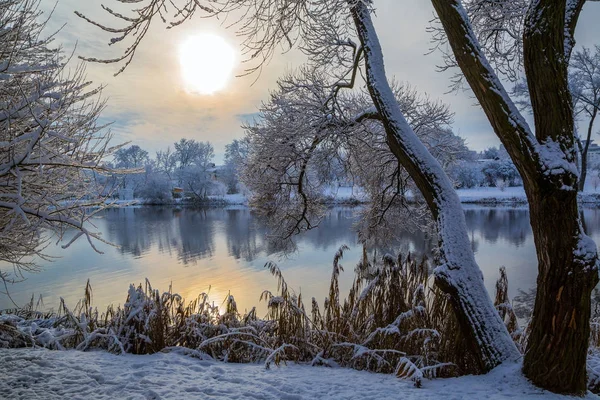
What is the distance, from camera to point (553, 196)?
3172 millimetres

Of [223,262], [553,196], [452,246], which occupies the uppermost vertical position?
[553,196]

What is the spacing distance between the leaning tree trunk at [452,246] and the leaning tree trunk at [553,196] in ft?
1.03

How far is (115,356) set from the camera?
150 inches

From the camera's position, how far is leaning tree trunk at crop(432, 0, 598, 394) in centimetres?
309

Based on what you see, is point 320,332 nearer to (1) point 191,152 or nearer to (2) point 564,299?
(2) point 564,299

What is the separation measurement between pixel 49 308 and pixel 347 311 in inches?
341

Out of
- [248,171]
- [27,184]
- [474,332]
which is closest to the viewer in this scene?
[27,184]

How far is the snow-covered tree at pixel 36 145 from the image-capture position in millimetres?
2760

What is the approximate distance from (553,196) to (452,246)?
0.98m

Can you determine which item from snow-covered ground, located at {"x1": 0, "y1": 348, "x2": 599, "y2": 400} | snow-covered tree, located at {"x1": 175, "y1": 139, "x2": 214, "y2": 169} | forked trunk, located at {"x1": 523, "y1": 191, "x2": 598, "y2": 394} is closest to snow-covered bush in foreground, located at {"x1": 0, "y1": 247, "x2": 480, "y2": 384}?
snow-covered ground, located at {"x1": 0, "y1": 348, "x2": 599, "y2": 400}

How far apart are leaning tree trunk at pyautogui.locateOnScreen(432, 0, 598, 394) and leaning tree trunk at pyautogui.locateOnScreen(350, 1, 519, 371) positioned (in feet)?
1.03

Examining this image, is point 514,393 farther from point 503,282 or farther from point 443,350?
point 503,282

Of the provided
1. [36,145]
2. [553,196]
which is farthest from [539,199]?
[36,145]

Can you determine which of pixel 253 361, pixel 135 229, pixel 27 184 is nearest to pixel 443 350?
pixel 253 361
